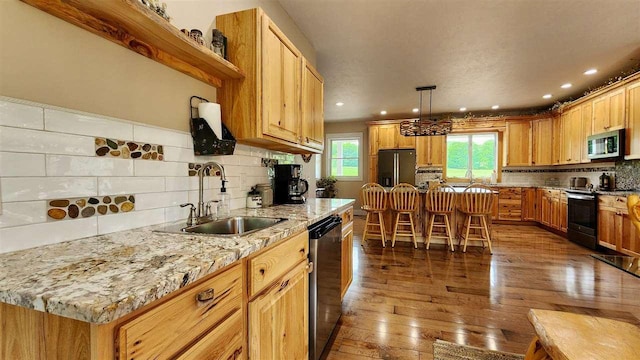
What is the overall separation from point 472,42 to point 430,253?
2691 millimetres

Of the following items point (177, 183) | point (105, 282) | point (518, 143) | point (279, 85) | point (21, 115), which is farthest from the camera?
point (518, 143)

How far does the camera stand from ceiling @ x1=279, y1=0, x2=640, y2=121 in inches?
97.6

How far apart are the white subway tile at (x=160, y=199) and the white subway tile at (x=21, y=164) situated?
363 mm

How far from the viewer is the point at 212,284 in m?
0.80

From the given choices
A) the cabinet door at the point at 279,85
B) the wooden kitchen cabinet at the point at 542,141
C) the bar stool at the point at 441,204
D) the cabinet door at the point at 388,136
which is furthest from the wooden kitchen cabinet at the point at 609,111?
the cabinet door at the point at 279,85

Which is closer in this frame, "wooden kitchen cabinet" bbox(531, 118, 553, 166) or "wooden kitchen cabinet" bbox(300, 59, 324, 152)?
"wooden kitchen cabinet" bbox(300, 59, 324, 152)

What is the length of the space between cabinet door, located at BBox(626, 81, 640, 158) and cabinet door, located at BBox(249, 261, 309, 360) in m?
4.74

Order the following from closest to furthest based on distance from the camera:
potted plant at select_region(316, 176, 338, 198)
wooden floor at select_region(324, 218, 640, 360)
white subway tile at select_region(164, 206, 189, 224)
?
white subway tile at select_region(164, 206, 189, 224), wooden floor at select_region(324, 218, 640, 360), potted plant at select_region(316, 176, 338, 198)

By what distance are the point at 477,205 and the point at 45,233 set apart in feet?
13.9

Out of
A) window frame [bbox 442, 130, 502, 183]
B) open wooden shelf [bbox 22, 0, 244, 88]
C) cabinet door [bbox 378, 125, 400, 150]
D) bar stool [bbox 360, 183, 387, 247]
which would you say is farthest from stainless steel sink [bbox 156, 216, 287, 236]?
window frame [bbox 442, 130, 502, 183]

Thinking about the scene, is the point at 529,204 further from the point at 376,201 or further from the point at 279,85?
the point at 279,85

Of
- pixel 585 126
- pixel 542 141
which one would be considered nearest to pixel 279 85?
pixel 585 126

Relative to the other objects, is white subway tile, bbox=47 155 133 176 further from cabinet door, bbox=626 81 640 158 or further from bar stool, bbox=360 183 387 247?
cabinet door, bbox=626 81 640 158

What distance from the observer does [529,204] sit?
18.6 ft
